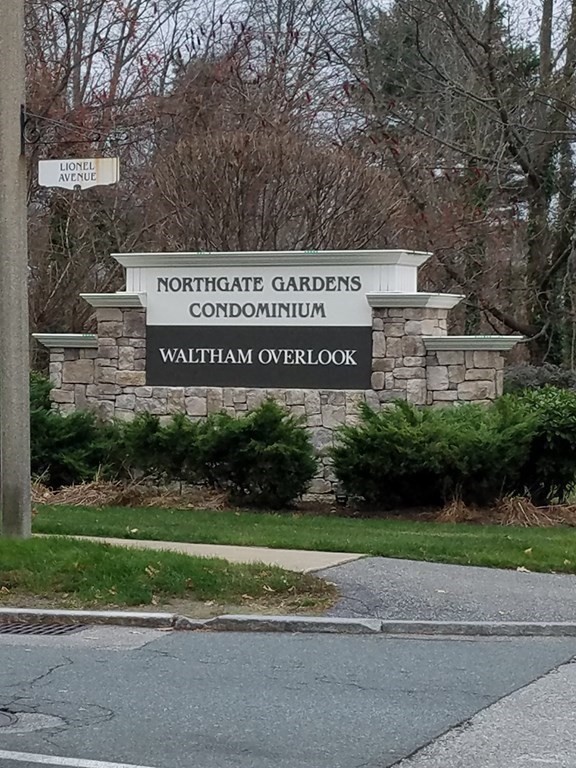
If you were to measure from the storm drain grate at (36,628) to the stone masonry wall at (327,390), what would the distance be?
7.17 meters

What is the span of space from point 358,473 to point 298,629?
6070 mm

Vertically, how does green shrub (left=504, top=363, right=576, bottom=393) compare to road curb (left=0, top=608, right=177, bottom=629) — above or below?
above

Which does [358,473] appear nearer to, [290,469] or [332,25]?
[290,469]

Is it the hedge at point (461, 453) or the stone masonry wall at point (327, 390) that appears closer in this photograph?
the hedge at point (461, 453)

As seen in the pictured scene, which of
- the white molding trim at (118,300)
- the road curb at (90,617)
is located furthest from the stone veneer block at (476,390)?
the road curb at (90,617)

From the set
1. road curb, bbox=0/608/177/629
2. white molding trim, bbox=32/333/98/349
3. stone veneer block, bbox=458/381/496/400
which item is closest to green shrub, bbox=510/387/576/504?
stone veneer block, bbox=458/381/496/400

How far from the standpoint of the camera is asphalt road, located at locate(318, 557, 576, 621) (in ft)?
30.8

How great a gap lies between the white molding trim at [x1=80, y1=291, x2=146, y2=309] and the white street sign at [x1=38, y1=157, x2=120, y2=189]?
5632 mm

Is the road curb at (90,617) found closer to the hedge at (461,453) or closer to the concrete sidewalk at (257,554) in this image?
the concrete sidewalk at (257,554)

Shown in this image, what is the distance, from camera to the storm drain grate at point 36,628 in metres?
9.04

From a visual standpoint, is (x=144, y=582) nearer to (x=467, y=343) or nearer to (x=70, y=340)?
(x=467, y=343)

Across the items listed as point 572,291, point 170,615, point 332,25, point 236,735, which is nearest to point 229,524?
point 170,615

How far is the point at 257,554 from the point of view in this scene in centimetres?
1141

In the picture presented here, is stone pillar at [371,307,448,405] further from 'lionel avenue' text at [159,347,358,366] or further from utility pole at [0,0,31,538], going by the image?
utility pole at [0,0,31,538]
